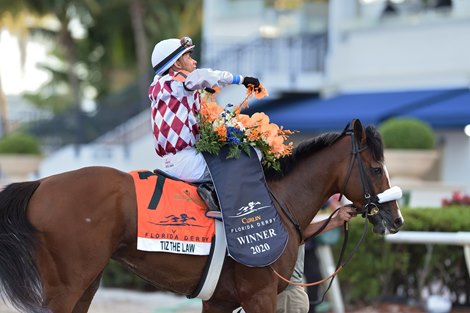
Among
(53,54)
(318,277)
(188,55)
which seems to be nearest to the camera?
(188,55)

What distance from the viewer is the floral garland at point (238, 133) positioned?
5422 millimetres

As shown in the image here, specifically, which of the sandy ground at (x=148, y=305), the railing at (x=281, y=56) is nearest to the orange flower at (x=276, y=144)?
the sandy ground at (x=148, y=305)

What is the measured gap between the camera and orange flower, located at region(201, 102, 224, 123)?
18.2ft

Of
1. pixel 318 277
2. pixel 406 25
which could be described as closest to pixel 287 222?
pixel 318 277

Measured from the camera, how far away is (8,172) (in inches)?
709

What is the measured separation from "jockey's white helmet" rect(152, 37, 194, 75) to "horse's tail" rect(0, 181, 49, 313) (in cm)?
127

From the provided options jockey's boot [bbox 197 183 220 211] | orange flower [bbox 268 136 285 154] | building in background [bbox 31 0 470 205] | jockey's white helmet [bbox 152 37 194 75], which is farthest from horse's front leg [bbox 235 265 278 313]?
building in background [bbox 31 0 470 205]

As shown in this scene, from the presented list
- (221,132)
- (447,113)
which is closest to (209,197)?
(221,132)

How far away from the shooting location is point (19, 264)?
15.8ft

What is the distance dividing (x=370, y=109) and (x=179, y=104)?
11.2 m

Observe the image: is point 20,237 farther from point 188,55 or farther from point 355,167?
point 355,167

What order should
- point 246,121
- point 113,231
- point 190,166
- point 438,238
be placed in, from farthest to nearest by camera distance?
point 438,238, point 246,121, point 190,166, point 113,231

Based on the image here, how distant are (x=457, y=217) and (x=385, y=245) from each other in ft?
2.66

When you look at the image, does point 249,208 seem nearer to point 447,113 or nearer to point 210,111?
point 210,111
